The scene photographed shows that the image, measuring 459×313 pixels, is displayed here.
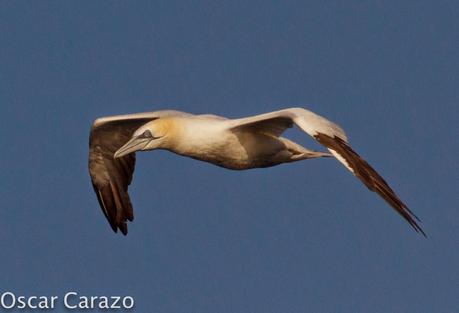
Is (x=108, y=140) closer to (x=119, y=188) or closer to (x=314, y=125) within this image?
(x=119, y=188)

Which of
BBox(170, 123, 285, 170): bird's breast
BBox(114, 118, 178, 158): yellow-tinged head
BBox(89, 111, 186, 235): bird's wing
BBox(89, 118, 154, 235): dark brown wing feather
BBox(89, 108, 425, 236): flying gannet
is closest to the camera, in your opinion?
BBox(89, 108, 425, 236): flying gannet

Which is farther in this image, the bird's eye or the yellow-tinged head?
the bird's eye

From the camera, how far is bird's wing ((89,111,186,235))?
63.7ft

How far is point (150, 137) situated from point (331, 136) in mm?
2978

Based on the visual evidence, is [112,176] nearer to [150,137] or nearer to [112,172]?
[112,172]

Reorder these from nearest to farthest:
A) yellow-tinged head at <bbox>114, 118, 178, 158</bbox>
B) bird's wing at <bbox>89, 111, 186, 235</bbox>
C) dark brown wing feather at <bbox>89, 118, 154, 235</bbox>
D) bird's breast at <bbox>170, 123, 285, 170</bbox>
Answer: bird's breast at <bbox>170, 123, 285, 170</bbox>
yellow-tinged head at <bbox>114, 118, 178, 158</bbox>
bird's wing at <bbox>89, 111, 186, 235</bbox>
dark brown wing feather at <bbox>89, 118, 154, 235</bbox>

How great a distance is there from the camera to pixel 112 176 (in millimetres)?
20078

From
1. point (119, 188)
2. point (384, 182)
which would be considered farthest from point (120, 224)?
point (384, 182)

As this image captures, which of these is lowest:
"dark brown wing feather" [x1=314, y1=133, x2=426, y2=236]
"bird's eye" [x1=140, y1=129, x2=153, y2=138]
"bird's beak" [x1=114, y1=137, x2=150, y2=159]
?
"dark brown wing feather" [x1=314, y1=133, x2=426, y2=236]

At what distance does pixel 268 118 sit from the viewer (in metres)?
16.1

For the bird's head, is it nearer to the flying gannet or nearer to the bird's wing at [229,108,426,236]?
the flying gannet

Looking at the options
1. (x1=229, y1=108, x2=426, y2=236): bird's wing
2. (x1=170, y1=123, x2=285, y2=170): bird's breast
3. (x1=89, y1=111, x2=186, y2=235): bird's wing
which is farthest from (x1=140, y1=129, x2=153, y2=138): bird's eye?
(x1=89, y1=111, x2=186, y2=235): bird's wing

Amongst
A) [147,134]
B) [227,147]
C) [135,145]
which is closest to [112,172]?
[135,145]

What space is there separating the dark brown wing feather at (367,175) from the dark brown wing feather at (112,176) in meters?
5.39
